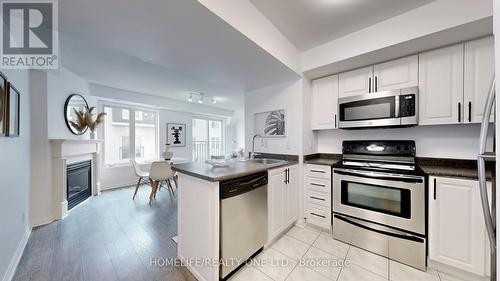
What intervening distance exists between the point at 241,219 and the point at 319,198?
4.04 ft

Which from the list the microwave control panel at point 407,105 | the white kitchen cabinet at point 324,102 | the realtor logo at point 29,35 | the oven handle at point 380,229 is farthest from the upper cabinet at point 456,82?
the realtor logo at point 29,35

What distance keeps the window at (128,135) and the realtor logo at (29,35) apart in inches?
82.4

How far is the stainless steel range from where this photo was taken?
1676 mm

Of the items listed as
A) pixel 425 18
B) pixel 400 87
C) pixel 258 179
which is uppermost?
pixel 425 18

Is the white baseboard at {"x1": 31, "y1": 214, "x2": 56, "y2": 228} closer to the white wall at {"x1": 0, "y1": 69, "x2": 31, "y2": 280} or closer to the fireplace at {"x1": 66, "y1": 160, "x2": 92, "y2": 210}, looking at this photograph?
the white wall at {"x1": 0, "y1": 69, "x2": 31, "y2": 280}

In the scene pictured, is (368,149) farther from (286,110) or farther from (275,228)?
(275,228)

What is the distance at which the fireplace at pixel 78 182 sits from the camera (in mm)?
3035

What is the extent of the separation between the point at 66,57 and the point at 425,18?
14.2 feet

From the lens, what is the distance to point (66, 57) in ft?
8.49

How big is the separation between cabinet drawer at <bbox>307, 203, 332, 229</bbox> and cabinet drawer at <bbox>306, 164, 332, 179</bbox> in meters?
0.40

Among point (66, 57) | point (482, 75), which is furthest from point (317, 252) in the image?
point (66, 57)

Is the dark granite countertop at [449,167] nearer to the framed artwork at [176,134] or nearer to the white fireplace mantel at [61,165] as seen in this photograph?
the white fireplace mantel at [61,165]

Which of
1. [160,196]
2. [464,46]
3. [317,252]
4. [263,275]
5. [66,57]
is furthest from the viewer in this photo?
[160,196]

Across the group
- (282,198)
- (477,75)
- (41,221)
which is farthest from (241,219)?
(41,221)
